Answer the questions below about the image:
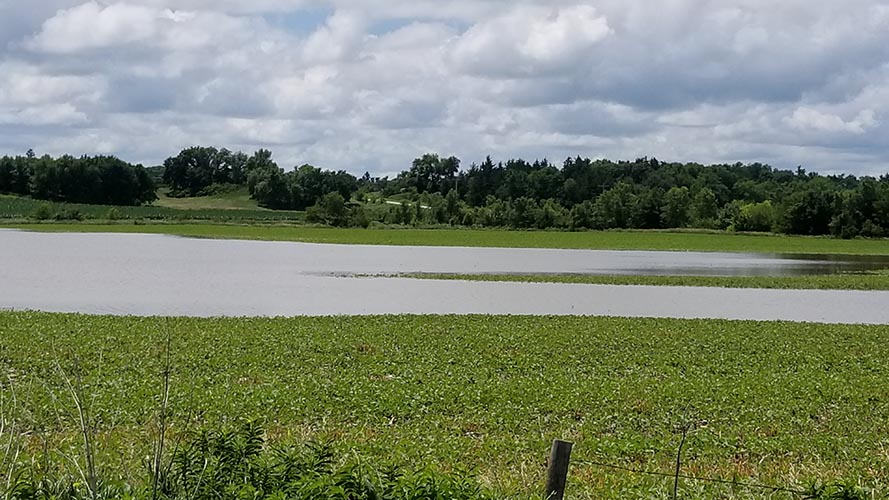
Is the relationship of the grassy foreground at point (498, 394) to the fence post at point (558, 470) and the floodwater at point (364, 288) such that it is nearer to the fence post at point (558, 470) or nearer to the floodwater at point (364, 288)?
the fence post at point (558, 470)

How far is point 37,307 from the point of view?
96.1ft

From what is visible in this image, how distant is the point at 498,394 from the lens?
14633 millimetres

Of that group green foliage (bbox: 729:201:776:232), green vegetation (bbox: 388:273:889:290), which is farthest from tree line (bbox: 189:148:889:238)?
green vegetation (bbox: 388:273:889:290)

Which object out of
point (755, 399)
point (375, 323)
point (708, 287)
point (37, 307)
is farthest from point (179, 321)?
point (708, 287)

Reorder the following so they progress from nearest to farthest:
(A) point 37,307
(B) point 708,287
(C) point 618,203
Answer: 1. (A) point 37,307
2. (B) point 708,287
3. (C) point 618,203

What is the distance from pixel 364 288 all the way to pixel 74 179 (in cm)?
14450

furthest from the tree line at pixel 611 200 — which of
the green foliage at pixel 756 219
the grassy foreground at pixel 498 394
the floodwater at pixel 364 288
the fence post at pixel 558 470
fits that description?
the fence post at pixel 558 470

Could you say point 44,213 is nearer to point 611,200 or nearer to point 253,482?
point 611,200

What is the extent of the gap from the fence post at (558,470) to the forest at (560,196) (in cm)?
11109

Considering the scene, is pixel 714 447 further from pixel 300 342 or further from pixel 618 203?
pixel 618 203

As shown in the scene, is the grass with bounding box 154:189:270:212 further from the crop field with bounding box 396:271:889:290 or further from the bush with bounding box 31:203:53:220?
the crop field with bounding box 396:271:889:290

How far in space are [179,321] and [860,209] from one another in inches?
4066

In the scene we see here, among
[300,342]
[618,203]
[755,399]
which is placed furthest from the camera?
[618,203]

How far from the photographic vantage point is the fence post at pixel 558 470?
663cm
